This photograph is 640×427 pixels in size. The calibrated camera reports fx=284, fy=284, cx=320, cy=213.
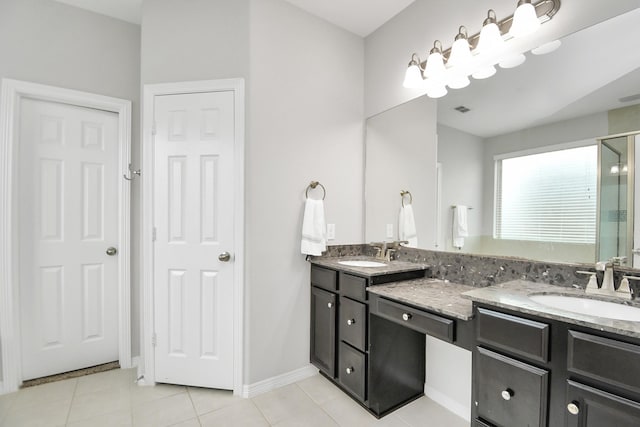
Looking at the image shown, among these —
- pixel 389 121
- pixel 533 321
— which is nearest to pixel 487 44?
pixel 389 121

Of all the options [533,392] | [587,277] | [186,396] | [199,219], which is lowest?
[186,396]

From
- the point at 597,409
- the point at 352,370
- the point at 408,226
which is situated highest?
the point at 408,226

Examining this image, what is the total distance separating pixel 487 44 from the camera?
61.1 inches

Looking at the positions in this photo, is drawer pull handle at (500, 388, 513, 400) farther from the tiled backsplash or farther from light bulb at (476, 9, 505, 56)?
light bulb at (476, 9, 505, 56)

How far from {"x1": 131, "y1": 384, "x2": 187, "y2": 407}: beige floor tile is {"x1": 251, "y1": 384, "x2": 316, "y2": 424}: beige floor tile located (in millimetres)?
578

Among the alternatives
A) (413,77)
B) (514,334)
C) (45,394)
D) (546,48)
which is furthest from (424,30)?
(45,394)

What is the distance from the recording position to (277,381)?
2.06 m

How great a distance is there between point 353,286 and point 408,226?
702 millimetres

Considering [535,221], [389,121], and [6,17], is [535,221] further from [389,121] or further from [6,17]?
[6,17]

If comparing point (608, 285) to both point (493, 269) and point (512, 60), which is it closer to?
point (493, 269)

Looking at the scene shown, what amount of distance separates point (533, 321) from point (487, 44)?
1.43 metres

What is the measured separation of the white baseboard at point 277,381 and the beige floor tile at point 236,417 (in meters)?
0.10

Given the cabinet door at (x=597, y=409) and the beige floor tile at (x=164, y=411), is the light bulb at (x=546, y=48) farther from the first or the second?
the beige floor tile at (x=164, y=411)

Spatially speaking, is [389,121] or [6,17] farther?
[389,121]
